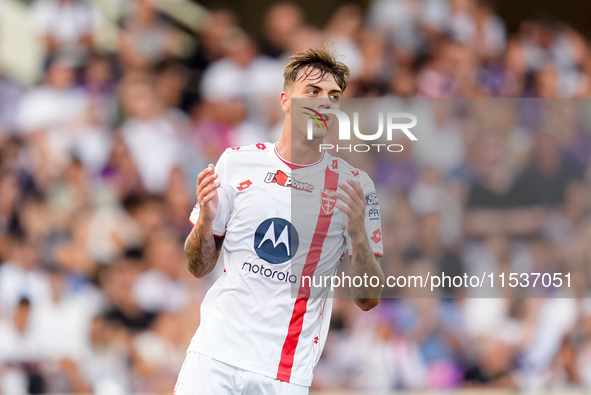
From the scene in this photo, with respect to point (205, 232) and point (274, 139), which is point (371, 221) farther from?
point (274, 139)

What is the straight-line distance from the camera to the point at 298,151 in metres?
4.13

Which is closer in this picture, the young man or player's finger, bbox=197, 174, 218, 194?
player's finger, bbox=197, 174, 218, 194

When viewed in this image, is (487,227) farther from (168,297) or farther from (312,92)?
(312,92)

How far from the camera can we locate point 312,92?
4.03 meters

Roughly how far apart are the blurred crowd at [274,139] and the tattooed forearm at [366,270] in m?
2.55

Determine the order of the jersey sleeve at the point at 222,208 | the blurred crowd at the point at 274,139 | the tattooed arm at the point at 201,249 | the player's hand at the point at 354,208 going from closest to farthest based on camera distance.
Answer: the player's hand at the point at 354,208
the tattooed arm at the point at 201,249
the jersey sleeve at the point at 222,208
the blurred crowd at the point at 274,139

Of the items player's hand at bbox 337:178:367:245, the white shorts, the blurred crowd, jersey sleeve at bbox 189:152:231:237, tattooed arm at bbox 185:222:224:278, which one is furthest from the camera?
the blurred crowd

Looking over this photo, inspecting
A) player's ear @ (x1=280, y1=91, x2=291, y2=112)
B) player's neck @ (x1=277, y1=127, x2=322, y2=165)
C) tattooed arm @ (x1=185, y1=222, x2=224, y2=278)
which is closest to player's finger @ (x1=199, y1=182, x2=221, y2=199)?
tattooed arm @ (x1=185, y1=222, x2=224, y2=278)

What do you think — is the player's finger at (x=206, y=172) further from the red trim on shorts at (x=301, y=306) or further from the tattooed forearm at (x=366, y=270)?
the tattooed forearm at (x=366, y=270)

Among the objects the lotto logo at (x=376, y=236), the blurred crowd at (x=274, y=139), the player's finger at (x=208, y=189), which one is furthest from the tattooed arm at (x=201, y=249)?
the blurred crowd at (x=274, y=139)

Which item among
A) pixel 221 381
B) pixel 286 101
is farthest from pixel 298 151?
pixel 221 381

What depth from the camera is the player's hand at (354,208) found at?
146 inches

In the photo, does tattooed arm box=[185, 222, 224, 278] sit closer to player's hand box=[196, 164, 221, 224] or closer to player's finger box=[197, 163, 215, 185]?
player's hand box=[196, 164, 221, 224]

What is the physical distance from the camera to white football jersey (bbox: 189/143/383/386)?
390 cm
